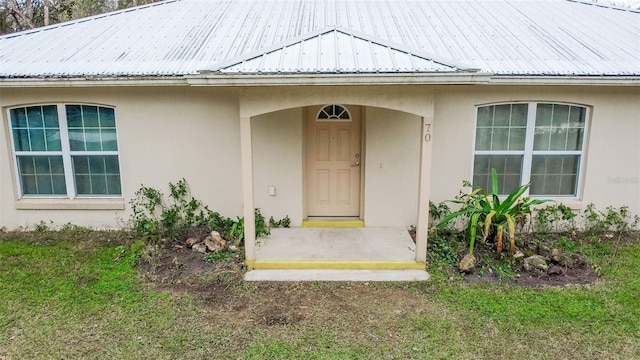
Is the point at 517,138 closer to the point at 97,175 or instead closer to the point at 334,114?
the point at 334,114

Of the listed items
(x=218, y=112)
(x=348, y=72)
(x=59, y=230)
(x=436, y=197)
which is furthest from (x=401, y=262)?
(x=59, y=230)

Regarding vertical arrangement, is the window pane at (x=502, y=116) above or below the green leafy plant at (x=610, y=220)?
above

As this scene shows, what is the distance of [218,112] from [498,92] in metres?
4.58

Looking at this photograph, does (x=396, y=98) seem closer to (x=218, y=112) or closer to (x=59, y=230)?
(x=218, y=112)

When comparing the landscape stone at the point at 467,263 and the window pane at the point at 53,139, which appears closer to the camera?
the landscape stone at the point at 467,263

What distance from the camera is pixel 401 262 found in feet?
19.2

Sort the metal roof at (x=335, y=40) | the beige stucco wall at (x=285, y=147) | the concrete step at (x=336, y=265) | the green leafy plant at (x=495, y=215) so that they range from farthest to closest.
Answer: the beige stucco wall at (x=285, y=147)
the green leafy plant at (x=495, y=215)
the concrete step at (x=336, y=265)
the metal roof at (x=335, y=40)

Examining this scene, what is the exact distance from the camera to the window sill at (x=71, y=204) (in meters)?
7.26

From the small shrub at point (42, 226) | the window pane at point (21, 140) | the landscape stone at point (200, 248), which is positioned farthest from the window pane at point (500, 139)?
the window pane at point (21, 140)

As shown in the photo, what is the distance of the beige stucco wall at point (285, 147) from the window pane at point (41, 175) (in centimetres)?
21

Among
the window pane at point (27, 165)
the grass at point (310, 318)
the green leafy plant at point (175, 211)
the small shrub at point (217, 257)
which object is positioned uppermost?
the window pane at point (27, 165)

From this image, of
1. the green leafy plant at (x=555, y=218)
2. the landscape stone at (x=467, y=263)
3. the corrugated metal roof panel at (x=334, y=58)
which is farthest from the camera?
the green leafy plant at (x=555, y=218)

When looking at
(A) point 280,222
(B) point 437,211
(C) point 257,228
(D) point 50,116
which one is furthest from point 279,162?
(D) point 50,116

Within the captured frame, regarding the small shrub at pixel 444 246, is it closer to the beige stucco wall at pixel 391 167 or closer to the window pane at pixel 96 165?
the beige stucco wall at pixel 391 167
